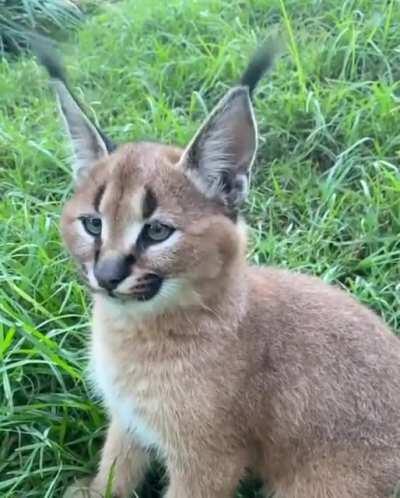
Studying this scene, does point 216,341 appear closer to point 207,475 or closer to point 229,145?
point 207,475

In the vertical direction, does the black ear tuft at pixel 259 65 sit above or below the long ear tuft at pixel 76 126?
above

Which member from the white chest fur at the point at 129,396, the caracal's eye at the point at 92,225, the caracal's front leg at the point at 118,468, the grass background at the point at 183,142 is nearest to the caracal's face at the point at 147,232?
the caracal's eye at the point at 92,225

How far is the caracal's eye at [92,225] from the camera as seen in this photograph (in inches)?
122

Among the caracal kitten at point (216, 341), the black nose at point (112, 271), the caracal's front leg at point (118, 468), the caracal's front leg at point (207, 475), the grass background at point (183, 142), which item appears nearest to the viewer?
the black nose at point (112, 271)

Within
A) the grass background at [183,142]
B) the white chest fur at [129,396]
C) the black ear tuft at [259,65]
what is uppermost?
the black ear tuft at [259,65]

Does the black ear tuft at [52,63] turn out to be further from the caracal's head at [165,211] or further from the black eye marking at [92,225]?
the black eye marking at [92,225]

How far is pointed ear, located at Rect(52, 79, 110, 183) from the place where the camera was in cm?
323

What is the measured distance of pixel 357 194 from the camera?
4668mm

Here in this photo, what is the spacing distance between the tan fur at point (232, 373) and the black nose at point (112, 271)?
0.45 ft

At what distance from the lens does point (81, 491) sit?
3.62m

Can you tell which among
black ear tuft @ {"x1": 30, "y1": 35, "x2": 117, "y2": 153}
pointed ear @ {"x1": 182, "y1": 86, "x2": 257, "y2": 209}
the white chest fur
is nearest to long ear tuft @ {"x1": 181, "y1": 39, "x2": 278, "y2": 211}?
pointed ear @ {"x1": 182, "y1": 86, "x2": 257, "y2": 209}

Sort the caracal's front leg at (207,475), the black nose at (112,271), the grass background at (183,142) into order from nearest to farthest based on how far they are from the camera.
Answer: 1. the black nose at (112,271)
2. the caracal's front leg at (207,475)
3. the grass background at (183,142)

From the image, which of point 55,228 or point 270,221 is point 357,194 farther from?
point 55,228

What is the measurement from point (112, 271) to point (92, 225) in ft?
0.68
